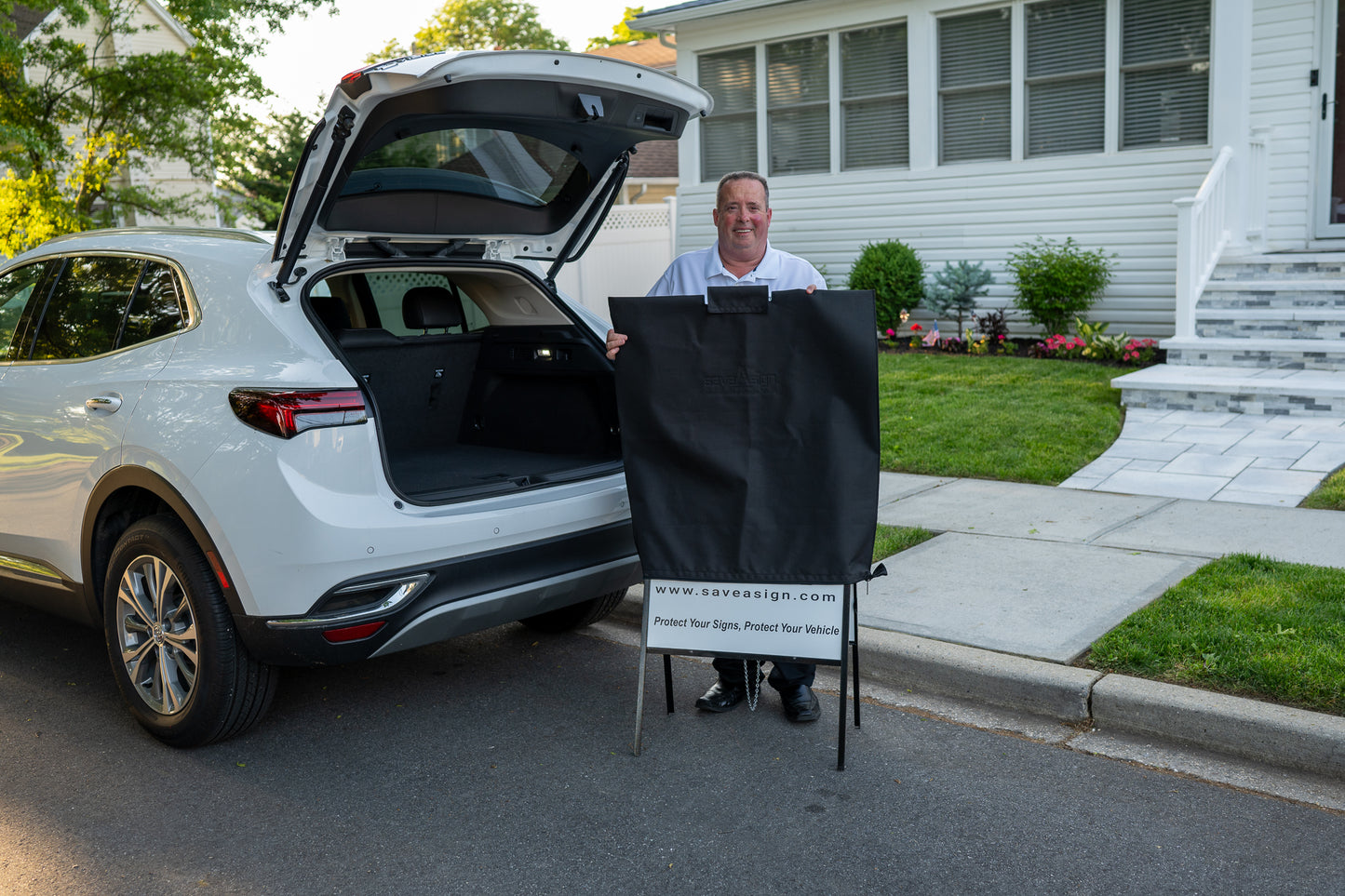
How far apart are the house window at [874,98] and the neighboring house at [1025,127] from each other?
0.02 m

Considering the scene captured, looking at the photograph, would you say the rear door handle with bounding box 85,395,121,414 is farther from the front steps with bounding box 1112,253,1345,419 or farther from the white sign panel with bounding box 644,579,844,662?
the front steps with bounding box 1112,253,1345,419

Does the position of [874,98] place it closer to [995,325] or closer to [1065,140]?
[1065,140]

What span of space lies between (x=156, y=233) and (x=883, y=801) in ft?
10.6

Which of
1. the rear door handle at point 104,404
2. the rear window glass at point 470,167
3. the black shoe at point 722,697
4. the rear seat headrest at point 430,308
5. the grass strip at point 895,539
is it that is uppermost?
the rear window glass at point 470,167

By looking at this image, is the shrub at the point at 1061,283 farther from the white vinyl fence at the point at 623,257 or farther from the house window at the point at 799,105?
the white vinyl fence at the point at 623,257

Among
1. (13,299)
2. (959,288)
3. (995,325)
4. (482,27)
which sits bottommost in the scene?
(995,325)

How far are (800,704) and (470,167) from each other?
2.25 m

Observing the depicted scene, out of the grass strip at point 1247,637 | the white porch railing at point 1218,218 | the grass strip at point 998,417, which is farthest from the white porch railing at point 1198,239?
the grass strip at point 1247,637

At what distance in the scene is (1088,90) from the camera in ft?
39.9

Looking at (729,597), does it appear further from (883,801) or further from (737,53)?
(737,53)

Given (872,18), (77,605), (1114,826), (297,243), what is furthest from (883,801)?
(872,18)

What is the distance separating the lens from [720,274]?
4070 millimetres

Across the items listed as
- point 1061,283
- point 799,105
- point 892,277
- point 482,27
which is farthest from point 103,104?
point 482,27

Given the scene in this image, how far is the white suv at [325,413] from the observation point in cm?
353
